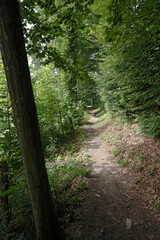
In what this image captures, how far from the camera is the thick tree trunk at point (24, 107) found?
147cm

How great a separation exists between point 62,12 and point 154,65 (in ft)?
10.6

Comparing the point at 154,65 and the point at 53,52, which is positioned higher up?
the point at 53,52

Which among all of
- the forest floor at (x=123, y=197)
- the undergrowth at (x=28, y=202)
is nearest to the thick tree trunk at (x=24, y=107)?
the undergrowth at (x=28, y=202)

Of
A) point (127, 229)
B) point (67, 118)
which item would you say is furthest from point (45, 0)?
point (67, 118)

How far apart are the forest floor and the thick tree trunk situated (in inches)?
48.9

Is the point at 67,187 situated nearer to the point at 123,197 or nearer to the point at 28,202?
the point at 28,202

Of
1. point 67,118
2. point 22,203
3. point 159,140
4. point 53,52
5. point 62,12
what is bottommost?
point 22,203

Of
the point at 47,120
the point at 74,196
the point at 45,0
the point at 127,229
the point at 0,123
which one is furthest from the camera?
the point at 47,120

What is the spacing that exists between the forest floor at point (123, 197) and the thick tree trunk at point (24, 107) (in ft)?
4.08

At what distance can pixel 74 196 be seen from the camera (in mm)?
3475

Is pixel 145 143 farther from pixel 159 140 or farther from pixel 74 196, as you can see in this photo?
pixel 74 196

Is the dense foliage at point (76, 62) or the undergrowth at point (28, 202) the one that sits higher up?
the dense foliage at point (76, 62)

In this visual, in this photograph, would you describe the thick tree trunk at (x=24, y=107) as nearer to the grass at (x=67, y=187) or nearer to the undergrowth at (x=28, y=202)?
the undergrowth at (x=28, y=202)

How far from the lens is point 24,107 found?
162 centimetres
